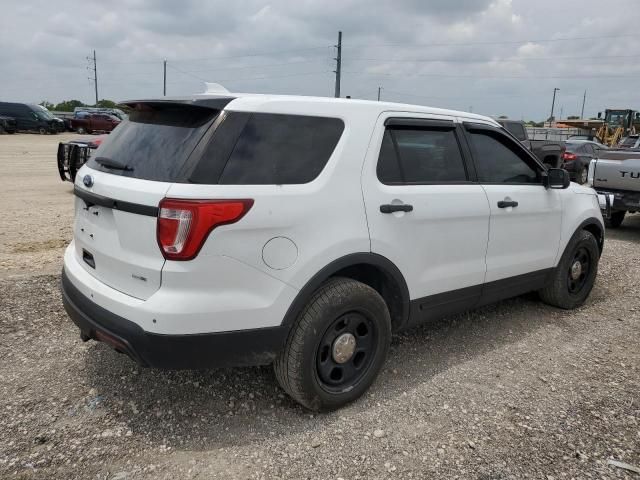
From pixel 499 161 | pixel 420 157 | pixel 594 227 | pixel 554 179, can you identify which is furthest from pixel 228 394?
pixel 594 227

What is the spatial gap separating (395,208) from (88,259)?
1844 millimetres

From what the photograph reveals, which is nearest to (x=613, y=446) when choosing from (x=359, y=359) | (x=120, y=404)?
(x=359, y=359)

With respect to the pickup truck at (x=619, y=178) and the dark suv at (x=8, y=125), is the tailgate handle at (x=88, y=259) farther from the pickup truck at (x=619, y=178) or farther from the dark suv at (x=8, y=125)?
the dark suv at (x=8, y=125)

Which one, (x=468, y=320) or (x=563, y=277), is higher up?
(x=563, y=277)

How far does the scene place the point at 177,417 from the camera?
3098mm

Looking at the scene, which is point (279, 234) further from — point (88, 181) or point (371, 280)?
point (88, 181)

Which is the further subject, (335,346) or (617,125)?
(617,125)

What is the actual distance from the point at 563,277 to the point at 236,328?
3.45m

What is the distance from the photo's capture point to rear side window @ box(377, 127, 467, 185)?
334 cm

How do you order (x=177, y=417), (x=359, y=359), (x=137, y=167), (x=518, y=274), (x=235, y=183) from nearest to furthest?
(x=235, y=183) → (x=137, y=167) → (x=177, y=417) → (x=359, y=359) → (x=518, y=274)

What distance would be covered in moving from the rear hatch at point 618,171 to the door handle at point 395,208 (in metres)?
6.78

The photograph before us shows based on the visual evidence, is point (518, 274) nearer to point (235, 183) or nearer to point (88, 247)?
point (235, 183)

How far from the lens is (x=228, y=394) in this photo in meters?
3.35

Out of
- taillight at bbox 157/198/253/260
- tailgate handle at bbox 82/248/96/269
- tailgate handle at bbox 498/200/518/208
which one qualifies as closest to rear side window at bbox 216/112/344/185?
taillight at bbox 157/198/253/260
